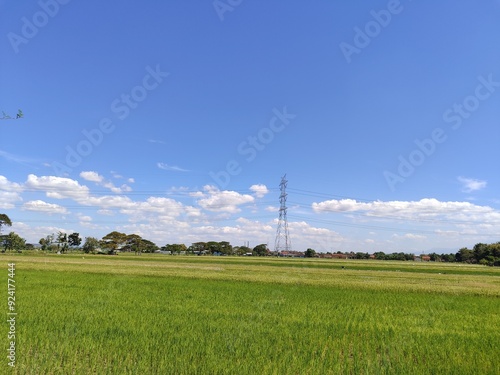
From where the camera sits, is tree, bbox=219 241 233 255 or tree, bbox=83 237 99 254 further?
tree, bbox=219 241 233 255

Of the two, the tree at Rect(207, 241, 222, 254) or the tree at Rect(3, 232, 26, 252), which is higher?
the tree at Rect(3, 232, 26, 252)

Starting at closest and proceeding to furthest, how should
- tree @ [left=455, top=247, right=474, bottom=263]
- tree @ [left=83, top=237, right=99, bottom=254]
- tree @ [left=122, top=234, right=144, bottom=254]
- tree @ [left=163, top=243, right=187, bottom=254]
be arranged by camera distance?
tree @ [left=83, top=237, right=99, bottom=254] → tree @ [left=455, top=247, right=474, bottom=263] → tree @ [left=122, top=234, right=144, bottom=254] → tree @ [left=163, top=243, right=187, bottom=254]

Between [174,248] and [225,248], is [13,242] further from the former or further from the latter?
[225,248]

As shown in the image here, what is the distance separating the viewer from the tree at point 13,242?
117188 mm

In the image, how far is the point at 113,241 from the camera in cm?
15212

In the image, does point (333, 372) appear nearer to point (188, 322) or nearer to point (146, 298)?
point (188, 322)

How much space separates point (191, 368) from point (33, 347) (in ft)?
16.2

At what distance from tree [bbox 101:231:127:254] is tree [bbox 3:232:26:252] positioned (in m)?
34.1

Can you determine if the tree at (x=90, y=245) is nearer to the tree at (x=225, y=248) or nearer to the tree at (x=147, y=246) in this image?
the tree at (x=147, y=246)

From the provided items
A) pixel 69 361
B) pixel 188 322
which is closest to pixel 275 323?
pixel 188 322

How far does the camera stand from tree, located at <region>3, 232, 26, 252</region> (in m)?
117

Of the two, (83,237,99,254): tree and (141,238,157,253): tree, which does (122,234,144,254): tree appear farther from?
(83,237,99,254): tree

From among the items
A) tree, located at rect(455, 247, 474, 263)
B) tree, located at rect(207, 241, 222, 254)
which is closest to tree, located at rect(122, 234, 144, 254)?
tree, located at rect(207, 241, 222, 254)

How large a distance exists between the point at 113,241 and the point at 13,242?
134 ft
